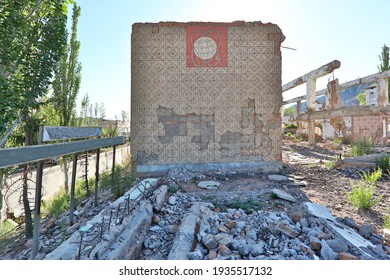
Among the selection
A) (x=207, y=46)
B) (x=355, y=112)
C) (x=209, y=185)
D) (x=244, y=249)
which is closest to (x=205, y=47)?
(x=207, y=46)

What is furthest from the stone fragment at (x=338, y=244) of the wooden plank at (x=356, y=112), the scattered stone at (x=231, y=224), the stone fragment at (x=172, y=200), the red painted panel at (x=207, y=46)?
the wooden plank at (x=356, y=112)

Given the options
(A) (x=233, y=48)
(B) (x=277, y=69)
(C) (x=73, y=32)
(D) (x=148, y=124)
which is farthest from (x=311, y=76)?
(C) (x=73, y=32)

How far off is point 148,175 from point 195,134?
1863mm

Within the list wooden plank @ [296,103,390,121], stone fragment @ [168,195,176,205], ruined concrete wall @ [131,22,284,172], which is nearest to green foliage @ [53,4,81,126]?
ruined concrete wall @ [131,22,284,172]

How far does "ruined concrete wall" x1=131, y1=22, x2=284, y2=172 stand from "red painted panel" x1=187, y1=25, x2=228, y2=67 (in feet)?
0.09

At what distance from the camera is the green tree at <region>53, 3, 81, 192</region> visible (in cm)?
762

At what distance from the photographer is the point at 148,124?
684 cm

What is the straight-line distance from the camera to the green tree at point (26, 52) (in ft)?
15.9

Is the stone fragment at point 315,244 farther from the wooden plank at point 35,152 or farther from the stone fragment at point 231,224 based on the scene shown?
the wooden plank at point 35,152

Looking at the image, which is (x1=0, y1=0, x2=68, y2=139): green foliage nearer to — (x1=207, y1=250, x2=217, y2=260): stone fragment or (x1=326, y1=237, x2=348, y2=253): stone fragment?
(x1=207, y1=250, x2=217, y2=260): stone fragment

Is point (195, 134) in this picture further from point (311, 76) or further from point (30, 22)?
point (311, 76)

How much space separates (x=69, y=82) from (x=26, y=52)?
7.16 ft

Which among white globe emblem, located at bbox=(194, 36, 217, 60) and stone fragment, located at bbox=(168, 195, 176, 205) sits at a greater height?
white globe emblem, located at bbox=(194, 36, 217, 60)

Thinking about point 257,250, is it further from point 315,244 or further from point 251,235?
point 315,244
